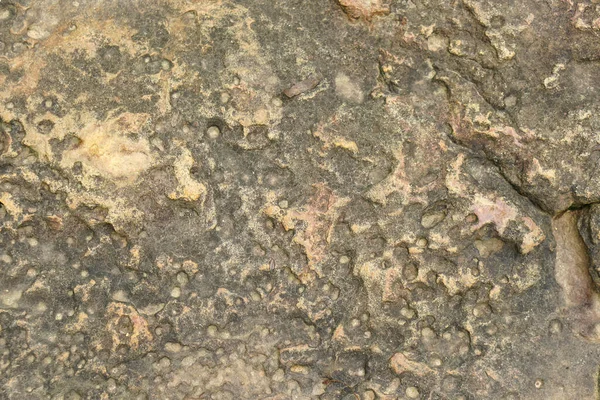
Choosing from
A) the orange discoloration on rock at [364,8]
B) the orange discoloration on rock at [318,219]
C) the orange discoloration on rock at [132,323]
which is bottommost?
the orange discoloration on rock at [132,323]

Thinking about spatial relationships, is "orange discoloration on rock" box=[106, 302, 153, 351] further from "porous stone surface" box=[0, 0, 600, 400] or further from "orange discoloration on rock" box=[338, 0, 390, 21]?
"orange discoloration on rock" box=[338, 0, 390, 21]

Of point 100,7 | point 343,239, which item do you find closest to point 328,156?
point 343,239

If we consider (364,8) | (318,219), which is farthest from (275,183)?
(364,8)

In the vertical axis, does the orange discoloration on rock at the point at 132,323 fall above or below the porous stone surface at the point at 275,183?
below

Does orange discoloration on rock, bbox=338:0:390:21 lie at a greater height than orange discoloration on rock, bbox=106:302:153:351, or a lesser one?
greater

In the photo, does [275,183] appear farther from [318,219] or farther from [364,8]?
[364,8]

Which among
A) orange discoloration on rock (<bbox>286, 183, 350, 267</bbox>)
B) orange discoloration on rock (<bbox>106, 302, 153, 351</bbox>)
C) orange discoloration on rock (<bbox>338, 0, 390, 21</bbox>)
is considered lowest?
orange discoloration on rock (<bbox>106, 302, 153, 351</bbox>)

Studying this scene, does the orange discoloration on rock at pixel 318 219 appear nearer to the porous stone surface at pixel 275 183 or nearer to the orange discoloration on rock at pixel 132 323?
the porous stone surface at pixel 275 183

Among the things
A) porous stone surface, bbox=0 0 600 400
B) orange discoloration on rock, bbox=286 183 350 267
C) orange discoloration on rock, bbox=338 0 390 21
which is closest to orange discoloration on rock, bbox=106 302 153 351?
porous stone surface, bbox=0 0 600 400

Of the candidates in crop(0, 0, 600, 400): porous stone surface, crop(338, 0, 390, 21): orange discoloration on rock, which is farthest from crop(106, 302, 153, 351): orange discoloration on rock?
crop(338, 0, 390, 21): orange discoloration on rock

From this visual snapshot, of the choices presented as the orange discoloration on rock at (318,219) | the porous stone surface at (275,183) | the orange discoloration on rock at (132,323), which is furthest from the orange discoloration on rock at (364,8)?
the orange discoloration on rock at (132,323)
